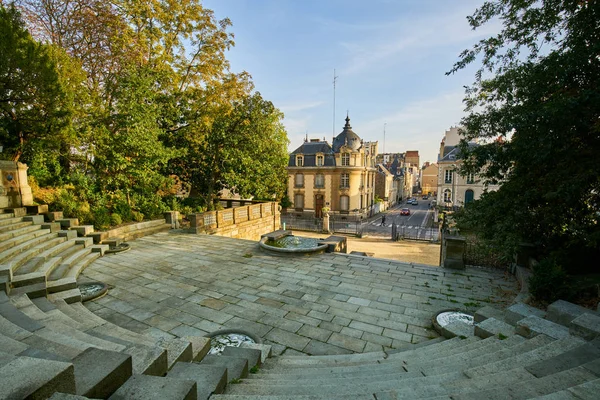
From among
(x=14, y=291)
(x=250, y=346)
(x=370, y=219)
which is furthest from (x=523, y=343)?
(x=370, y=219)

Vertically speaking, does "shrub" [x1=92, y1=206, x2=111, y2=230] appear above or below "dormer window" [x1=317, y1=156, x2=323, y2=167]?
below

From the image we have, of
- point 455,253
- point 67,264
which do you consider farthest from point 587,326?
point 67,264

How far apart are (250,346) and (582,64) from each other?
8.39 metres

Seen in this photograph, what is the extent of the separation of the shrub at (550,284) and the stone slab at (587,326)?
162 cm

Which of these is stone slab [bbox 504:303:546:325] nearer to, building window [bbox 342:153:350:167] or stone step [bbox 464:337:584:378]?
stone step [bbox 464:337:584:378]

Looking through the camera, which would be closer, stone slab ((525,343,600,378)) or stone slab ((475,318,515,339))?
stone slab ((525,343,600,378))

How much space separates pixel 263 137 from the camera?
62.2ft

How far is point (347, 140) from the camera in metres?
39.2

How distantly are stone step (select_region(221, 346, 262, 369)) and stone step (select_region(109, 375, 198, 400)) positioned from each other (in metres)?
1.73

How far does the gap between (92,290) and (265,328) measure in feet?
16.1

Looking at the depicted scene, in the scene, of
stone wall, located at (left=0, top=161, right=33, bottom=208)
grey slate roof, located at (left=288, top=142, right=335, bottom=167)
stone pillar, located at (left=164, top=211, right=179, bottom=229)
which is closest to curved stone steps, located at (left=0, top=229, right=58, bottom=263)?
stone wall, located at (left=0, top=161, right=33, bottom=208)

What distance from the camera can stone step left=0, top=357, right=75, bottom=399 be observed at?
1905 millimetres

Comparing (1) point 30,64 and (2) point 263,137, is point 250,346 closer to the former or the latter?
(1) point 30,64

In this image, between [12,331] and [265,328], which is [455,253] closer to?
[265,328]
